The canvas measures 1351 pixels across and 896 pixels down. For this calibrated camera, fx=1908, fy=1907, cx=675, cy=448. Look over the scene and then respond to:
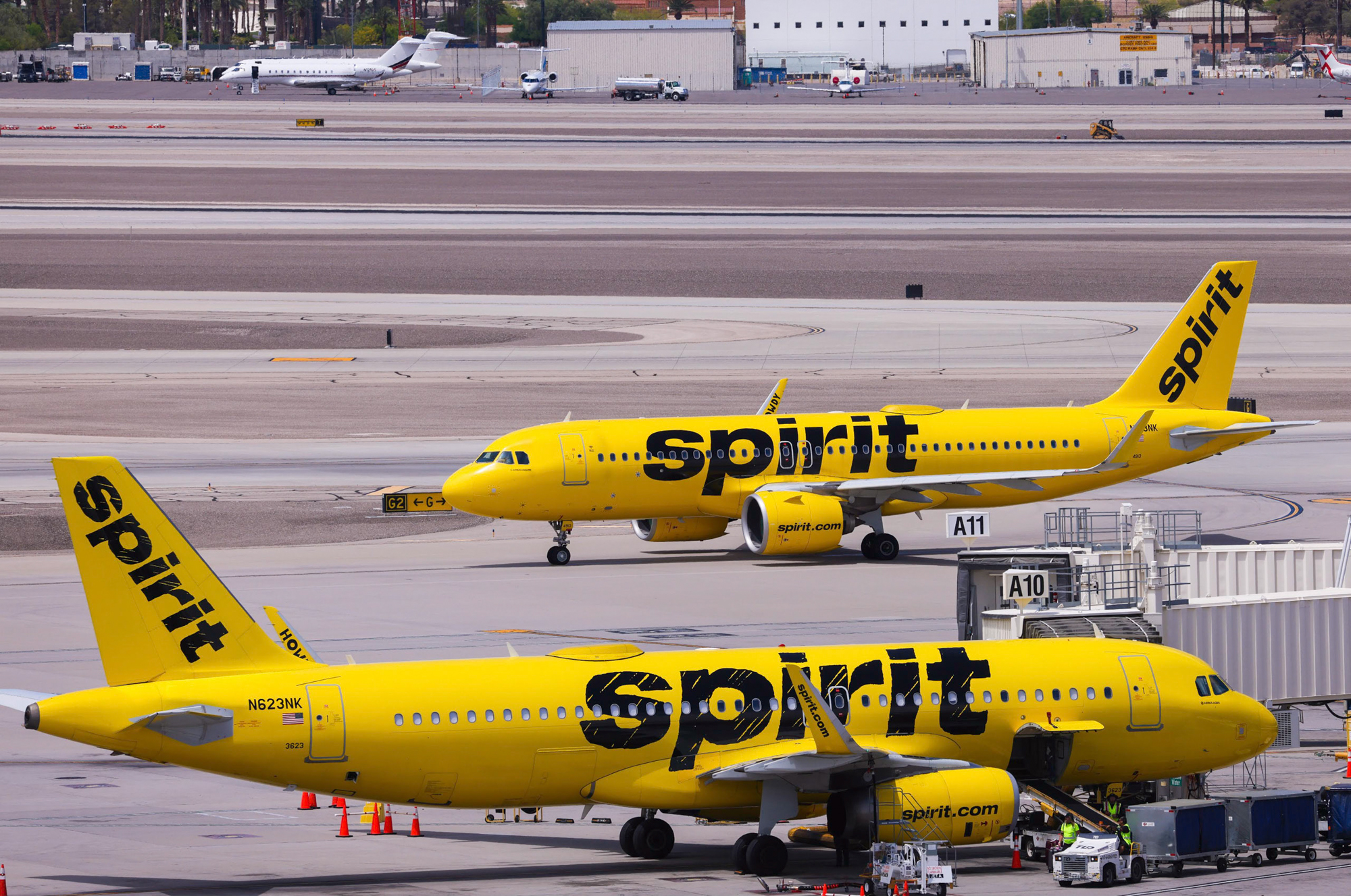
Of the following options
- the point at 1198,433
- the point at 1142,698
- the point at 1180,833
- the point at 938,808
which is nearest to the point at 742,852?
the point at 938,808

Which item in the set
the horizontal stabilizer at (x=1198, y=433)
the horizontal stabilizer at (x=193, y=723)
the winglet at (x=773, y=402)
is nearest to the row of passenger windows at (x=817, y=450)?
the horizontal stabilizer at (x=1198, y=433)

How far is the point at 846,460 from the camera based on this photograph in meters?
59.9

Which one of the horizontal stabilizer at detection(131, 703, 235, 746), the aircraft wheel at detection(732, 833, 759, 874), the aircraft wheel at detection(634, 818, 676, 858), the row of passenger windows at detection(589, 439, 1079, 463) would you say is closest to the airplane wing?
the aircraft wheel at detection(732, 833, 759, 874)

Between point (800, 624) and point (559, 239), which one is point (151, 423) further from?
Answer: point (559, 239)

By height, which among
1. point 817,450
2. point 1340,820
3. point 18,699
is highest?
point 18,699

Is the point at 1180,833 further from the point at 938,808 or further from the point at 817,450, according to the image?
the point at 817,450

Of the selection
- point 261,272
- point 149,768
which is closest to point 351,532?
point 149,768

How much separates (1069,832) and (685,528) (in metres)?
30.5

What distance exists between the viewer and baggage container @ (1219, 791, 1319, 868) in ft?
106

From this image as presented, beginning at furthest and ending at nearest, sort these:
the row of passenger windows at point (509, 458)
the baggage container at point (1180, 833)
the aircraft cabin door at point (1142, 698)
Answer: the row of passenger windows at point (509, 458) → the aircraft cabin door at point (1142, 698) → the baggage container at point (1180, 833)

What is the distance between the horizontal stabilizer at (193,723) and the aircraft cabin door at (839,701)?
9.67 m

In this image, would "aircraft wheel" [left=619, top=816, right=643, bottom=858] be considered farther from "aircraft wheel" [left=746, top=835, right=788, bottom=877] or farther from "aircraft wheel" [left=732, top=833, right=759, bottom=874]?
"aircraft wheel" [left=746, top=835, right=788, bottom=877]

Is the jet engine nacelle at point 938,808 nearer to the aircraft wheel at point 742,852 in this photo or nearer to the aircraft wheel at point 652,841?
the aircraft wheel at point 742,852

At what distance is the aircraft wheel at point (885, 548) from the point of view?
61.0 m
